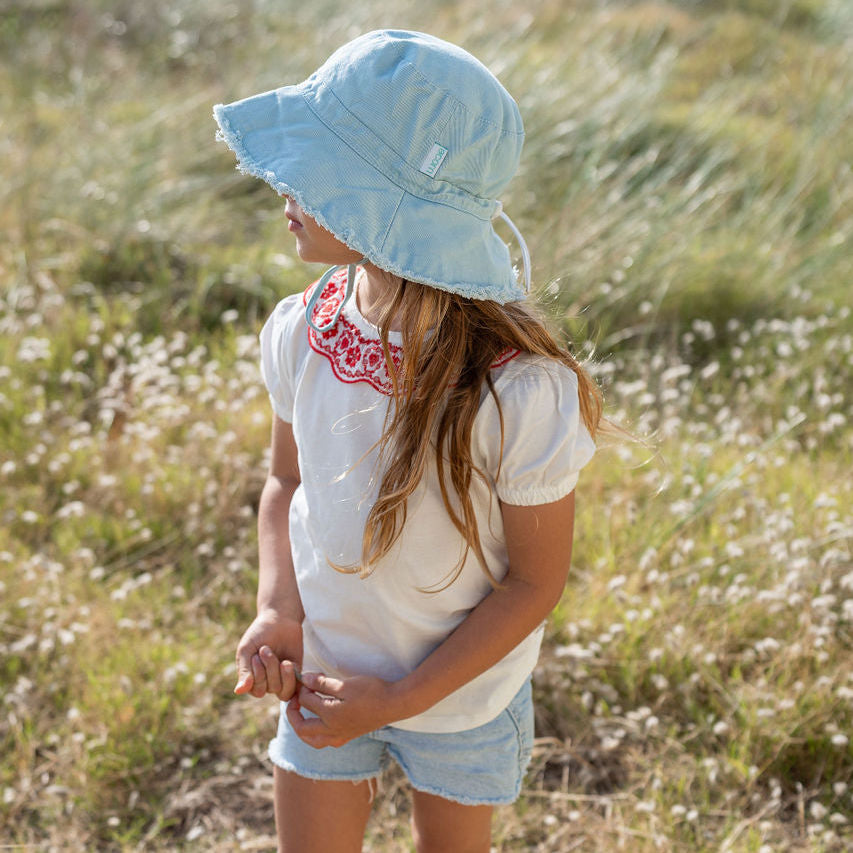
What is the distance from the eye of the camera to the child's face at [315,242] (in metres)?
→ 1.43

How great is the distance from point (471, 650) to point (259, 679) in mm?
333

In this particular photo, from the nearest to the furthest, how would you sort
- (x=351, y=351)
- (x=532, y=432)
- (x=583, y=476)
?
(x=532, y=432) < (x=351, y=351) < (x=583, y=476)

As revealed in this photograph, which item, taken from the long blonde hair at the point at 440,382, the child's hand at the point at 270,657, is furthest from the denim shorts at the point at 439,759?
the long blonde hair at the point at 440,382

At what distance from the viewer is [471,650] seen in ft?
4.98

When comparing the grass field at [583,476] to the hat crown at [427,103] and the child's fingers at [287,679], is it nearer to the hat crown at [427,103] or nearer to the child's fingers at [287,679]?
the hat crown at [427,103]

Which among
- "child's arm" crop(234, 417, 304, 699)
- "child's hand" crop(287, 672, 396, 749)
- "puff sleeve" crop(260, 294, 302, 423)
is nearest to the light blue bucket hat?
"puff sleeve" crop(260, 294, 302, 423)

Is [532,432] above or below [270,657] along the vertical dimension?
above

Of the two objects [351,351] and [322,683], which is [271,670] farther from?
[351,351]

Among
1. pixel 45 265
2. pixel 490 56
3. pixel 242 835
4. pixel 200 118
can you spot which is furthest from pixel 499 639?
pixel 200 118

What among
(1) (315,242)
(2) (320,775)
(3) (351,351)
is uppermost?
(1) (315,242)

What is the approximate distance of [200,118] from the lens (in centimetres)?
520

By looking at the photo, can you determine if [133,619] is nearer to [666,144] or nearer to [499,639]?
[499,639]

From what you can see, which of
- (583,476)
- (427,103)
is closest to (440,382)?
(427,103)

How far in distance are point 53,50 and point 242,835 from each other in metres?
5.89
